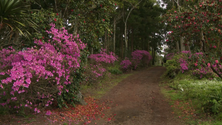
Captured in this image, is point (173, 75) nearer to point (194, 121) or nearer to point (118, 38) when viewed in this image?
point (194, 121)

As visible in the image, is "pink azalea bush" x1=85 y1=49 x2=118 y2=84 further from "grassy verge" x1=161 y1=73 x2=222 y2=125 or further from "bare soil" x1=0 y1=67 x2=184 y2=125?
"grassy verge" x1=161 y1=73 x2=222 y2=125

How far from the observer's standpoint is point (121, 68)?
20156mm

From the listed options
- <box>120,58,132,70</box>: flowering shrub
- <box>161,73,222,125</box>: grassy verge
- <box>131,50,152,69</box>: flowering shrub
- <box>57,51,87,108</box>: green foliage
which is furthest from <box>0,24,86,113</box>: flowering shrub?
<box>131,50,152,69</box>: flowering shrub

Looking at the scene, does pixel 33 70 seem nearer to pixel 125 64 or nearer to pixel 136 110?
pixel 136 110

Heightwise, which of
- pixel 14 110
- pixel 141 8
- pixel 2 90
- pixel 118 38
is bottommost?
pixel 14 110

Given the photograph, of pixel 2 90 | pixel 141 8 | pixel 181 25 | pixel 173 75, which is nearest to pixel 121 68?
pixel 173 75

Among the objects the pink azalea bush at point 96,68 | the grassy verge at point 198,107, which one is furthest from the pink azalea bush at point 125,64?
the grassy verge at point 198,107

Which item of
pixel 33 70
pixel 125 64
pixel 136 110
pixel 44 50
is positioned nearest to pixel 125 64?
pixel 125 64

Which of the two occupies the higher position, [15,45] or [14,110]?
[15,45]

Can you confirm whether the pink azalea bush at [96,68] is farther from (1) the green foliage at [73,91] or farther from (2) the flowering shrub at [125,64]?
(2) the flowering shrub at [125,64]

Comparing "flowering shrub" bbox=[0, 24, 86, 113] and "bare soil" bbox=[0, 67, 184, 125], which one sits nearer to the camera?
"flowering shrub" bbox=[0, 24, 86, 113]

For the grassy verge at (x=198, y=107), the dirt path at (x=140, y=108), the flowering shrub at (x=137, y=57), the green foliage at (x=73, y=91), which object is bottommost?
the dirt path at (x=140, y=108)

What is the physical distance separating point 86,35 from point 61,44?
2315mm

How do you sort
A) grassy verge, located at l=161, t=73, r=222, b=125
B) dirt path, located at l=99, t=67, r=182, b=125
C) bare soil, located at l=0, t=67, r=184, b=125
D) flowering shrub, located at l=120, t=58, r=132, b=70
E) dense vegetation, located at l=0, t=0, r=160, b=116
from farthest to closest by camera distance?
1. flowering shrub, located at l=120, t=58, r=132, b=70
2. dirt path, located at l=99, t=67, r=182, b=125
3. bare soil, located at l=0, t=67, r=184, b=125
4. grassy verge, located at l=161, t=73, r=222, b=125
5. dense vegetation, located at l=0, t=0, r=160, b=116
